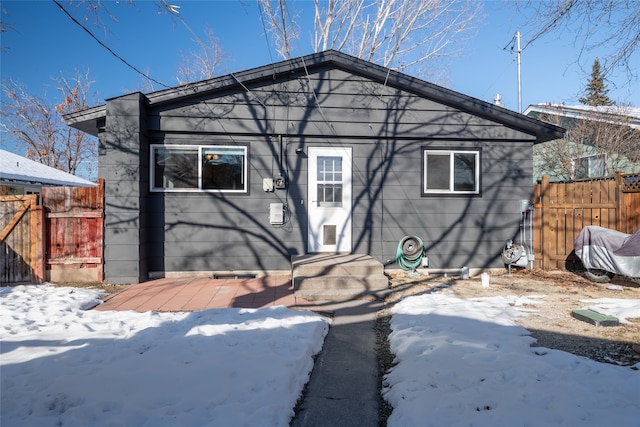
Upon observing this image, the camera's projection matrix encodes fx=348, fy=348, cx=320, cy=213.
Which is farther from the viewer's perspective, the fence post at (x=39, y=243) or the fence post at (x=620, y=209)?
the fence post at (x=620, y=209)

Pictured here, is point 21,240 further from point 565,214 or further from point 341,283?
point 565,214

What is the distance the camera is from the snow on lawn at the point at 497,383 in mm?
2041

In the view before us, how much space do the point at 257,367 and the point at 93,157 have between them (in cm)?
2511

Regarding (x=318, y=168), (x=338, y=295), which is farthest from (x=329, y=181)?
(x=338, y=295)

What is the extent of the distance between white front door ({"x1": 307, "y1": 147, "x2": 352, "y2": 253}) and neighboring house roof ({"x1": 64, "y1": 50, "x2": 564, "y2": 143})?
5.05ft

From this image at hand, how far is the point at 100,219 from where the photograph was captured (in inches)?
238

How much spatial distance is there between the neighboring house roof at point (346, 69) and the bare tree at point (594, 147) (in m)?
7.41

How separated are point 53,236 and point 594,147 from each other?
1625 centimetres

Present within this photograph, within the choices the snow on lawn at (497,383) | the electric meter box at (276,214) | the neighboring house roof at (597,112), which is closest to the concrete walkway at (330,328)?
the snow on lawn at (497,383)

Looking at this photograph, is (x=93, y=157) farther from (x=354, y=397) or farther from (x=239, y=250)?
(x=354, y=397)

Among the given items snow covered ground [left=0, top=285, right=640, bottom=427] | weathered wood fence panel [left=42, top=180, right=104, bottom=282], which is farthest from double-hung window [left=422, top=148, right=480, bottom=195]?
weathered wood fence panel [left=42, top=180, right=104, bottom=282]

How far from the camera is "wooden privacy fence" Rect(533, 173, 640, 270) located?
22.0 ft

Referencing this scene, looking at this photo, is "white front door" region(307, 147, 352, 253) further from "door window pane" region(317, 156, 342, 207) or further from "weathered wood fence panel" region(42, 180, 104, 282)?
"weathered wood fence panel" region(42, 180, 104, 282)

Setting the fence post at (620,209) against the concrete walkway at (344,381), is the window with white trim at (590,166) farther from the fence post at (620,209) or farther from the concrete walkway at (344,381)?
the concrete walkway at (344,381)
